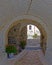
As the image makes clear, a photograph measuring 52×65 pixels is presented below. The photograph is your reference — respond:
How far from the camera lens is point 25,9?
6.48m

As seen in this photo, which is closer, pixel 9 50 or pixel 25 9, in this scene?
pixel 25 9

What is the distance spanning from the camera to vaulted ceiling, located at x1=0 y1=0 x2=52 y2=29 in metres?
6.12

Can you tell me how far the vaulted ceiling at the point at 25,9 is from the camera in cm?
612

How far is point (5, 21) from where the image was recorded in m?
7.05

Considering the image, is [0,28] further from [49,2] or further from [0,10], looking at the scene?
[49,2]

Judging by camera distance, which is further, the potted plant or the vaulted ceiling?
the potted plant

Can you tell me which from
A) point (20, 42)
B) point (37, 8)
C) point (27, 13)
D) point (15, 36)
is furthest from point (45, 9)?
point (20, 42)

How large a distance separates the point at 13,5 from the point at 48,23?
1563 millimetres

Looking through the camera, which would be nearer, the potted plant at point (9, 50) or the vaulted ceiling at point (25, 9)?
the vaulted ceiling at point (25, 9)

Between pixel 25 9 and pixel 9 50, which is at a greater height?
pixel 25 9

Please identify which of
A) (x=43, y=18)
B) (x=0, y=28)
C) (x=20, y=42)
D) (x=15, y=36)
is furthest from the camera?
(x=20, y=42)

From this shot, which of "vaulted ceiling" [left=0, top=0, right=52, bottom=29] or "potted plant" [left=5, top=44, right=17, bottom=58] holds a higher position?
"vaulted ceiling" [left=0, top=0, right=52, bottom=29]

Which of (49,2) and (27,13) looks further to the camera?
(27,13)

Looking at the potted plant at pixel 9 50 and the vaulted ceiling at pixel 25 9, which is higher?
the vaulted ceiling at pixel 25 9
